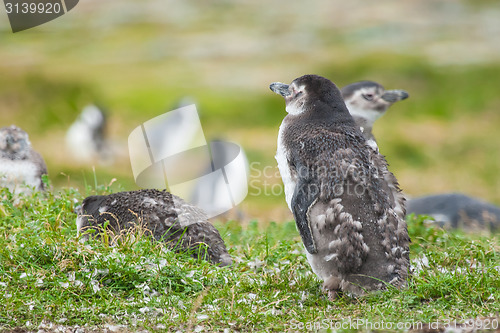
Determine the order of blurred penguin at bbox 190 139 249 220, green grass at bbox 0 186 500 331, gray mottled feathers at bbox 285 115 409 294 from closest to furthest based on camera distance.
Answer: green grass at bbox 0 186 500 331, gray mottled feathers at bbox 285 115 409 294, blurred penguin at bbox 190 139 249 220

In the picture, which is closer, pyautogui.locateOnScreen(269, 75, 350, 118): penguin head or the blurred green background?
pyautogui.locateOnScreen(269, 75, 350, 118): penguin head

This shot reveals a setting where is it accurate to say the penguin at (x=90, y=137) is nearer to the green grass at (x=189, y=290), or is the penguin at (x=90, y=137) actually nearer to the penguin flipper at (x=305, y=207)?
the green grass at (x=189, y=290)

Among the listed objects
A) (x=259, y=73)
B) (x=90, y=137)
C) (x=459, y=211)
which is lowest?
(x=259, y=73)

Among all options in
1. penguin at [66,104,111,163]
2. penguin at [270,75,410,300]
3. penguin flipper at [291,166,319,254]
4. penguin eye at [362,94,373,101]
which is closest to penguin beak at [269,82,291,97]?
penguin at [270,75,410,300]

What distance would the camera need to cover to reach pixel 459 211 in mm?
11664

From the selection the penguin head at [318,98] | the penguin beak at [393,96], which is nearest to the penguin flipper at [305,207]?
the penguin head at [318,98]

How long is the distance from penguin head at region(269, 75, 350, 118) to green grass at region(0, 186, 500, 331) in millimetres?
1774

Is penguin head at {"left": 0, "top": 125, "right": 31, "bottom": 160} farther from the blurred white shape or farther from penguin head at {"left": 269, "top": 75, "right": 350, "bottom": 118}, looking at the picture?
penguin head at {"left": 269, "top": 75, "right": 350, "bottom": 118}

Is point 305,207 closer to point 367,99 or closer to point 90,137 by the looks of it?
point 367,99

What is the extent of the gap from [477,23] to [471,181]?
143 ft

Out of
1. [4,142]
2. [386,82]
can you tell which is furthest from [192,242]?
[386,82]

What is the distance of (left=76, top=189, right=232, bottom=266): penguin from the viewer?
7.38m

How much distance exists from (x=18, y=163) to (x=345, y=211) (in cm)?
576

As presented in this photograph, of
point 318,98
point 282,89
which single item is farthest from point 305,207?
point 282,89
